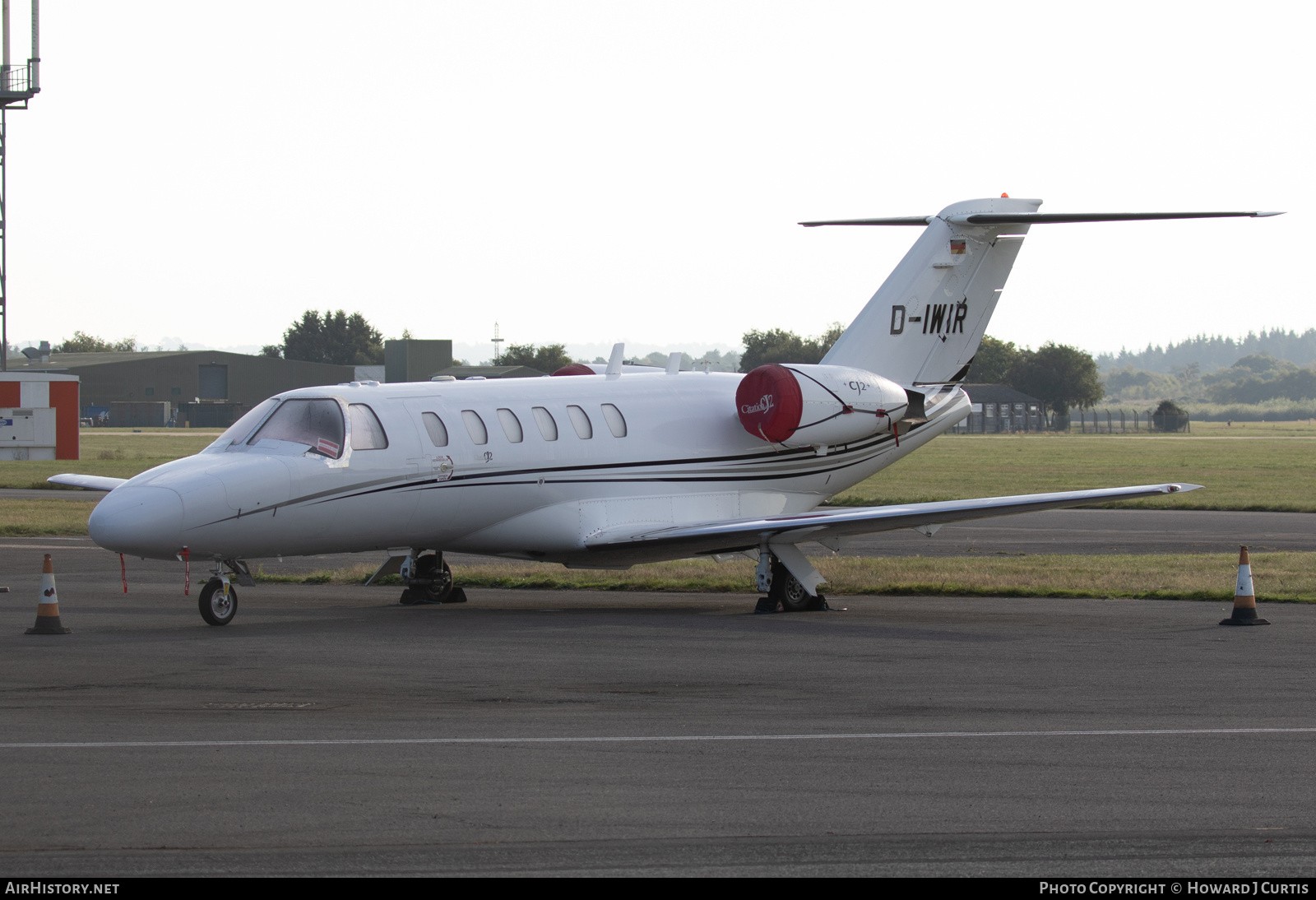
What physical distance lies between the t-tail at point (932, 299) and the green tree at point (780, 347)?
12302 centimetres

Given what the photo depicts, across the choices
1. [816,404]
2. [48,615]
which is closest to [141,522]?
[48,615]

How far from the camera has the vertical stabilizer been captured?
21.2m

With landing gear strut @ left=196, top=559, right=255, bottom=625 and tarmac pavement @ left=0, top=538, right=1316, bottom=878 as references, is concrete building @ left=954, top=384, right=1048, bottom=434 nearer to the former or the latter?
tarmac pavement @ left=0, top=538, right=1316, bottom=878

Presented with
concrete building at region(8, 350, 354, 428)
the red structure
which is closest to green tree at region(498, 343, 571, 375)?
concrete building at region(8, 350, 354, 428)

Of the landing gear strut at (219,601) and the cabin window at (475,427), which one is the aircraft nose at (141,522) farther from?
the cabin window at (475,427)

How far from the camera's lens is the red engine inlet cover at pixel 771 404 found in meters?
19.1

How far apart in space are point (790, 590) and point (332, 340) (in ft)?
518

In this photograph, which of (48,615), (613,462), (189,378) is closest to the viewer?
(48,615)

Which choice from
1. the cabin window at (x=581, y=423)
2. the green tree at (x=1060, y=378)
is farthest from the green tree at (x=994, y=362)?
the cabin window at (x=581, y=423)

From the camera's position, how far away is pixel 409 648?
13914 mm

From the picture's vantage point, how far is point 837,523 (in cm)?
1675

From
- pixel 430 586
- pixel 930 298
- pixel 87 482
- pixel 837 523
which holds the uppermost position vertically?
pixel 930 298

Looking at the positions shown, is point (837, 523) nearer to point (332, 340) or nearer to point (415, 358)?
point (415, 358)
